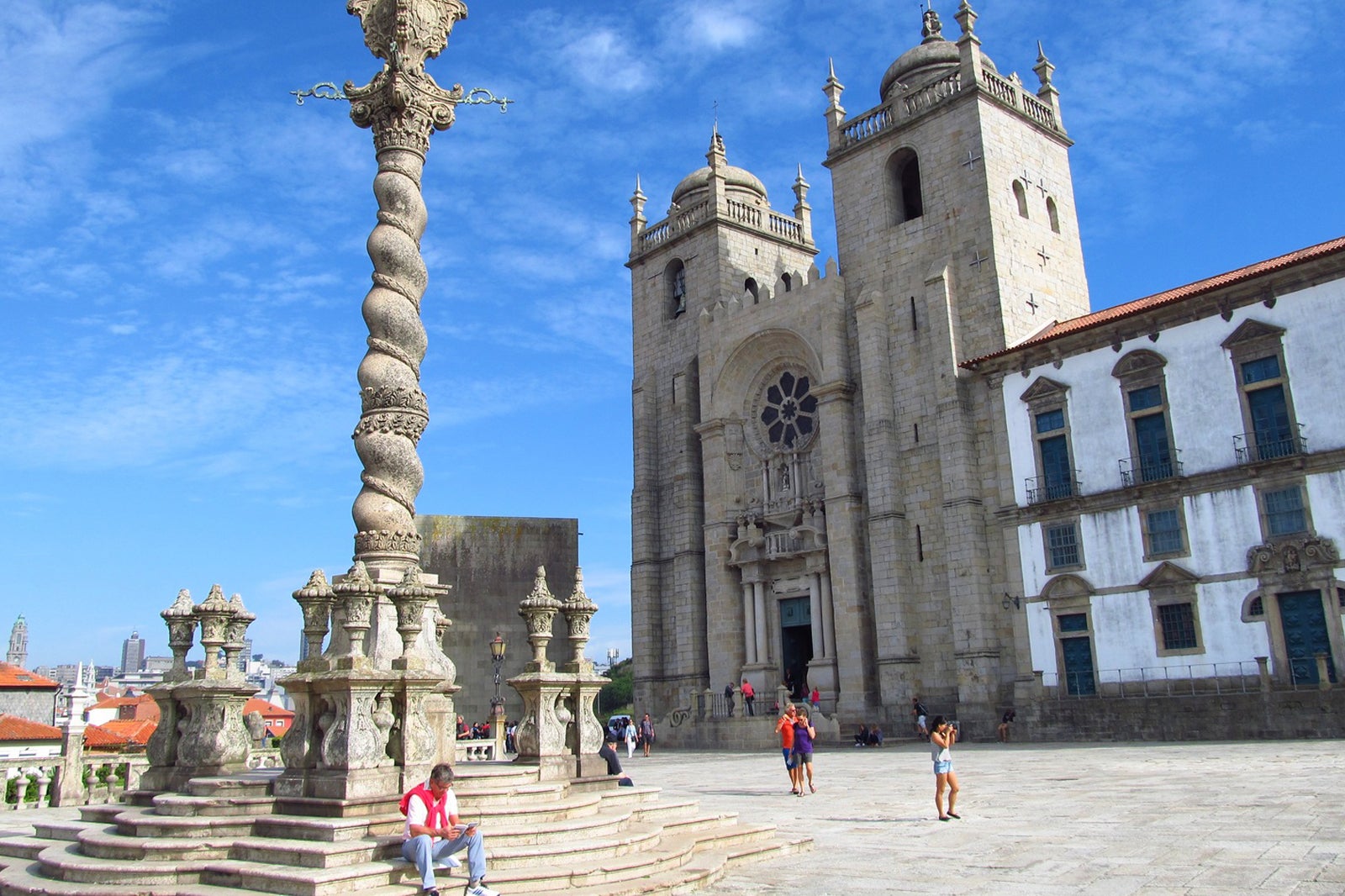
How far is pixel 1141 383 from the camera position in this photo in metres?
25.7

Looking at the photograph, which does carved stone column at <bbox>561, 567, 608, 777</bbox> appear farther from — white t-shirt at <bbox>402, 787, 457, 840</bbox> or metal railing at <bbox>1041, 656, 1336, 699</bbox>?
metal railing at <bbox>1041, 656, 1336, 699</bbox>

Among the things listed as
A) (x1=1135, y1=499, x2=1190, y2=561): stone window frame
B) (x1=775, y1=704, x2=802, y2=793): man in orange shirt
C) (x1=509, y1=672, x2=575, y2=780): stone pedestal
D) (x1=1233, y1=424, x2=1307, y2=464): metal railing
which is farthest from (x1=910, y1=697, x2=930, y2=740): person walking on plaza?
(x1=509, y1=672, x2=575, y2=780): stone pedestal

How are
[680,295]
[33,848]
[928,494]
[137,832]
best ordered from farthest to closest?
[680,295] < [928,494] < [33,848] < [137,832]

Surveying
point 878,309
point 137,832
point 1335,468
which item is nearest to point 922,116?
point 878,309

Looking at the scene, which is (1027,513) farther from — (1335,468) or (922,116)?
(922,116)

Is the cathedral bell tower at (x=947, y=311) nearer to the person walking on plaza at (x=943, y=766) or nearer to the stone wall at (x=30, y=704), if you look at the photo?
the person walking on plaza at (x=943, y=766)

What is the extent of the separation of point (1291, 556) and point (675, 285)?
23.5 metres

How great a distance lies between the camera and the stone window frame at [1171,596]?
78.1 feet

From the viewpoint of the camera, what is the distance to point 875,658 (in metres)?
30.5

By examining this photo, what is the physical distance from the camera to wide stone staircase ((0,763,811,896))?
8125 millimetres

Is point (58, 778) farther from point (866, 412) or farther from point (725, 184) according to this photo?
point (725, 184)

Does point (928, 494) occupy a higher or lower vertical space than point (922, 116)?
lower

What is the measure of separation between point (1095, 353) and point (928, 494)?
5770 mm

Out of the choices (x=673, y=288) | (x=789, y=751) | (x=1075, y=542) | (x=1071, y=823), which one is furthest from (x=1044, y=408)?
(x=1071, y=823)
